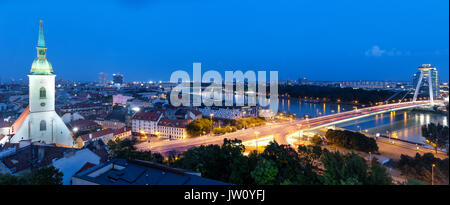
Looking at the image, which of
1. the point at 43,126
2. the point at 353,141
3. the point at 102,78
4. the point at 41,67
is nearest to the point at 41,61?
the point at 41,67

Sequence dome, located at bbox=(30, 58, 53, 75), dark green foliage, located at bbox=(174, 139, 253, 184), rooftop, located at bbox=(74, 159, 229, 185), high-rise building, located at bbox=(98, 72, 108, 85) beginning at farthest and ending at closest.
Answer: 1. high-rise building, located at bbox=(98, 72, 108, 85)
2. dome, located at bbox=(30, 58, 53, 75)
3. dark green foliage, located at bbox=(174, 139, 253, 184)
4. rooftop, located at bbox=(74, 159, 229, 185)

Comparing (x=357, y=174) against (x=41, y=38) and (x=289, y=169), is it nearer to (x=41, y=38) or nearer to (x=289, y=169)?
(x=289, y=169)

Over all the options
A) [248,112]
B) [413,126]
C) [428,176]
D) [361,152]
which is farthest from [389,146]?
[248,112]

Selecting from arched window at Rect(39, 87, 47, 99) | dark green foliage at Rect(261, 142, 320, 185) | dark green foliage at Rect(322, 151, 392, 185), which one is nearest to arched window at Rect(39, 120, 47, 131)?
arched window at Rect(39, 87, 47, 99)

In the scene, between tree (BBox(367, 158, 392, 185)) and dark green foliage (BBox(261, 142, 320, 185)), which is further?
dark green foliage (BBox(261, 142, 320, 185))

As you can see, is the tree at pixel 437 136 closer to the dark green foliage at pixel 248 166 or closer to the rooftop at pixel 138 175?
the dark green foliage at pixel 248 166

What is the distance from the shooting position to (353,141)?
590 cm

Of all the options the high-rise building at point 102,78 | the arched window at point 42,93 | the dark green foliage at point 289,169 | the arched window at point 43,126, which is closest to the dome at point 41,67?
the arched window at point 42,93

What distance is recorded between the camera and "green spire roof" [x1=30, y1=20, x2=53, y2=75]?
11.2 feet

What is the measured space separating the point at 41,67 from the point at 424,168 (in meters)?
5.72

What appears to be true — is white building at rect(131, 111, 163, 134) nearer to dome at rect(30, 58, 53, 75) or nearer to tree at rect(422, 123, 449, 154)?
dome at rect(30, 58, 53, 75)
